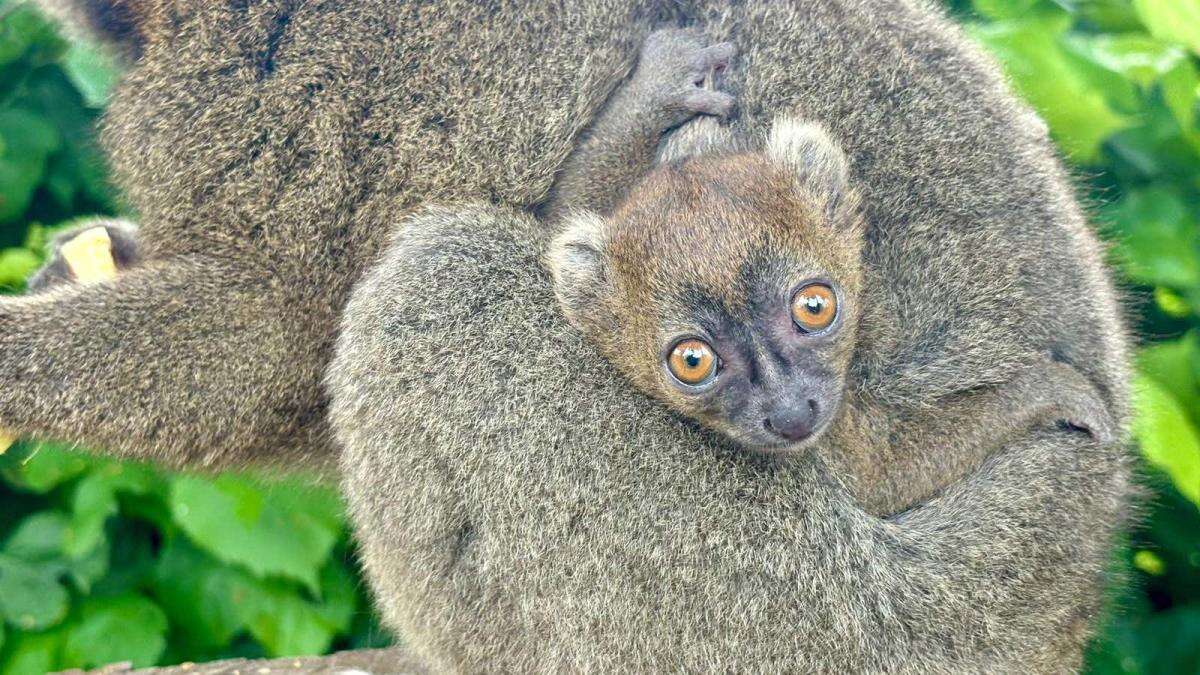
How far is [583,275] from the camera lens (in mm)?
4629

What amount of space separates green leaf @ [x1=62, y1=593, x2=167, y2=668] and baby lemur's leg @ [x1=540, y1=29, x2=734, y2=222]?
3226mm

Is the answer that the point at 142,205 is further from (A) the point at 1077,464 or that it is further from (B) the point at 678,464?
(A) the point at 1077,464

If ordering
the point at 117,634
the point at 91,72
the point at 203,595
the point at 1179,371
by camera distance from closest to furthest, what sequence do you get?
the point at 91,72, the point at 1179,371, the point at 117,634, the point at 203,595

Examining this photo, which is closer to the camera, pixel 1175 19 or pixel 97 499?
pixel 1175 19

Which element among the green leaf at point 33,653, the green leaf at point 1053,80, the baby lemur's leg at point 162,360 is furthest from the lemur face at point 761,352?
the green leaf at point 33,653

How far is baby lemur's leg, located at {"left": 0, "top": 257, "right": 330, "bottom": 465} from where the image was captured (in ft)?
15.2

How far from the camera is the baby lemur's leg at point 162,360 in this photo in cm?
463

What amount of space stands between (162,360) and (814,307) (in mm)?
2393

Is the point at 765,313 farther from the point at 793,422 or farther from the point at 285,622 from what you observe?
the point at 285,622

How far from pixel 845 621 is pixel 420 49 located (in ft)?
8.91

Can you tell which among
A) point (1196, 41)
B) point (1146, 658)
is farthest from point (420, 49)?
point (1146, 658)

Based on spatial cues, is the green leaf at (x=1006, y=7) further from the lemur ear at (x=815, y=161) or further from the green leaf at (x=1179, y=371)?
the lemur ear at (x=815, y=161)

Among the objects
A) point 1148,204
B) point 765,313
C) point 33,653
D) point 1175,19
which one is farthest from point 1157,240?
point 33,653

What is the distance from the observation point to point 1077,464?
4520mm
